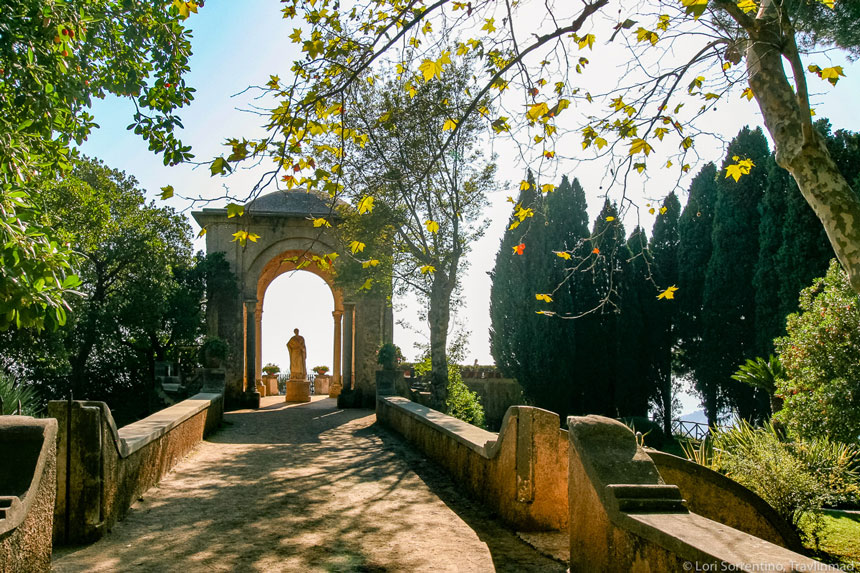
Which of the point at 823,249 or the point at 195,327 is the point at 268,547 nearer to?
the point at 195,327

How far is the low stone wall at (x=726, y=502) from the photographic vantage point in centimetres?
593

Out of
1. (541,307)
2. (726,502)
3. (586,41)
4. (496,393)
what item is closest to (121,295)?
(496,393)

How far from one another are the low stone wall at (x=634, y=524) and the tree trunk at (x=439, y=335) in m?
10.6

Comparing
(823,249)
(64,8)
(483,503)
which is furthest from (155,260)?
(823,249)

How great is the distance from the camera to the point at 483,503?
6.61 m

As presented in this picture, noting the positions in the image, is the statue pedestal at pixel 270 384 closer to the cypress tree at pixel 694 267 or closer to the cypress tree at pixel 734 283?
the cypress tree at pixel 694 267

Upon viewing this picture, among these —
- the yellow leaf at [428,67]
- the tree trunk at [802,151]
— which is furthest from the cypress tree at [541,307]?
the yellow leaf at [428,67]

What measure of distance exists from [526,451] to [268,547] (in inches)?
88.2

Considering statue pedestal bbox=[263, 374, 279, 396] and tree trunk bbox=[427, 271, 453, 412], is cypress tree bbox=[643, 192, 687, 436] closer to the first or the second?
tree trunk bbox=[427, 271, 453, 412]

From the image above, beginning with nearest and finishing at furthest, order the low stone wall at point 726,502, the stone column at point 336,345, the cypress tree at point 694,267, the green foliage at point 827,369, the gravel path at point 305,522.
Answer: the gravel path at point 305,522, the low stone wall at point 726,502, the green foliage at point 827,369, the cypress tree at point 694,267, the stone column at point 336,345

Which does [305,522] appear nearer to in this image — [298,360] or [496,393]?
[298,360]

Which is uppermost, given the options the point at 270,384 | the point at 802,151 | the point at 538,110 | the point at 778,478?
the point at 538,110

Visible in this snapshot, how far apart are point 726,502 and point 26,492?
565 centimetres

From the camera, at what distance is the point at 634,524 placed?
338 centimetres
